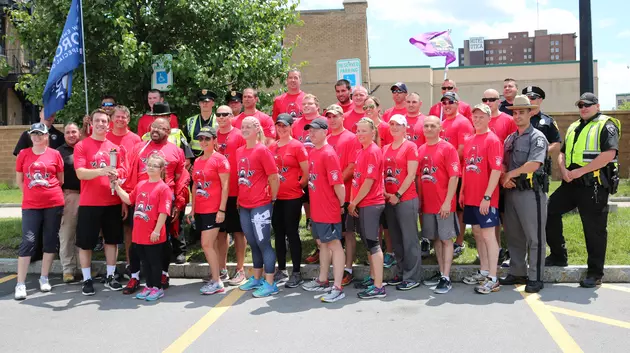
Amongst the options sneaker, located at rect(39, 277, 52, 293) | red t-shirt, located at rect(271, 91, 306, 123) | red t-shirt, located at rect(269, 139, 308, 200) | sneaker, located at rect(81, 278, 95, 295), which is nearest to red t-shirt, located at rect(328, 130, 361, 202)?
red t-shirt, located at rect(269, 139, 308, 200)

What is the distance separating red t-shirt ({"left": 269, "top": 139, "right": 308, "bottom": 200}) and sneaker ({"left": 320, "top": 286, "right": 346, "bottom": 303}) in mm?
1178

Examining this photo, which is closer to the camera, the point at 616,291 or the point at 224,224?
the point at 616,291

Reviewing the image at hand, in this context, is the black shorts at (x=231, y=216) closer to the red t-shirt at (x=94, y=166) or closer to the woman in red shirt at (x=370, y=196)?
the red t-shirt at (x=94, y=166)

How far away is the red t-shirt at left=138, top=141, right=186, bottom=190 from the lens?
6031mm

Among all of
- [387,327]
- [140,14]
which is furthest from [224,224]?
[140,14]

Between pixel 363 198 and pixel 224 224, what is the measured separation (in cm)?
174

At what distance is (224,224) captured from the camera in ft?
20.3

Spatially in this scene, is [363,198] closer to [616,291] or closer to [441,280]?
[441,280]

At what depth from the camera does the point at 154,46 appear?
811 cm

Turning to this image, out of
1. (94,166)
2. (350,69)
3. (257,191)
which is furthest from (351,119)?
(94,166)

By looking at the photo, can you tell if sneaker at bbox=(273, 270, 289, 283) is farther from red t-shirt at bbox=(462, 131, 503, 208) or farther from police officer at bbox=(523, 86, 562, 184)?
police officer at bbox=(523, 86, 562, 184)

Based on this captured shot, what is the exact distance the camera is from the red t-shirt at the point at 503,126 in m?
6.36

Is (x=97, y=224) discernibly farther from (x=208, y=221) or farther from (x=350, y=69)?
(x=350, y=69)

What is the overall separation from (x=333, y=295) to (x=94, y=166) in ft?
10.3
